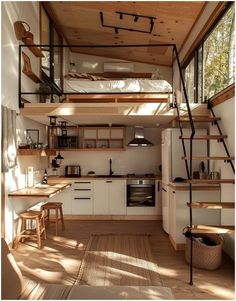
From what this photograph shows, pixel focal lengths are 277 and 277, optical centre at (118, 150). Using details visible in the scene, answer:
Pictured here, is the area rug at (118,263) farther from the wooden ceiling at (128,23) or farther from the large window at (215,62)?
the wooden ceiling at (128,23)

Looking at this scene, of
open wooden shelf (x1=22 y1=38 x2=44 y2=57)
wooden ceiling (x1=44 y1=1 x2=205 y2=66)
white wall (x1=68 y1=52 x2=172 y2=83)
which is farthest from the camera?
white wall (x1=68 y1=52 x2=172 y2=83)

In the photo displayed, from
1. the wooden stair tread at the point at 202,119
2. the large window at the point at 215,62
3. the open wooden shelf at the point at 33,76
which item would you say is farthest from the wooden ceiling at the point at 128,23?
the wooden stair tread at the point at 202,119

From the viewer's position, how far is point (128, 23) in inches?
212

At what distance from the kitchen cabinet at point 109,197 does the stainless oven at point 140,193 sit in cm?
13

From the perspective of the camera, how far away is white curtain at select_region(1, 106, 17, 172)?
3.57 meters

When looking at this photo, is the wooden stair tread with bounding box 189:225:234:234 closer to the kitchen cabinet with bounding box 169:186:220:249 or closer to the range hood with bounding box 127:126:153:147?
the kitchen cabinet with bounding box 169:186:220:249

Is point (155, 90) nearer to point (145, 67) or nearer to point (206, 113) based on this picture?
point (206, 113)

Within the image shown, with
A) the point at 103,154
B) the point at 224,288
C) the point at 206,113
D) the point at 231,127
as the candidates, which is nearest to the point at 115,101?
the point at 206,113

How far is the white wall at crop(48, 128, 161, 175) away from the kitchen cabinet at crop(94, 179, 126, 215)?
2.58ft

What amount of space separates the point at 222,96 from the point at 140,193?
9.39 ft

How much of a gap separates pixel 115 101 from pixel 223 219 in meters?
2.48

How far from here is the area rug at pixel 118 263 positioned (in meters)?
3.02

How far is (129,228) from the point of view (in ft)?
17.4

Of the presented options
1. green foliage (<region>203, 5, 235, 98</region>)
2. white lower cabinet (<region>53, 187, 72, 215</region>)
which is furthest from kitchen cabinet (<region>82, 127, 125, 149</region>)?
green foliage (<region>203, 5, 235, 98</region>)
